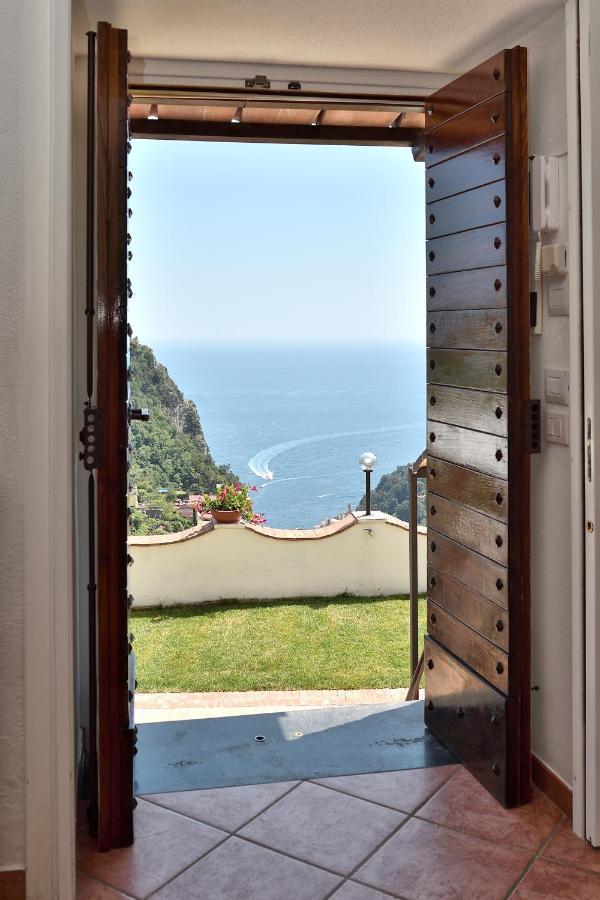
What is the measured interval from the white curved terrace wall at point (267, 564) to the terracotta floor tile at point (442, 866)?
184 inches

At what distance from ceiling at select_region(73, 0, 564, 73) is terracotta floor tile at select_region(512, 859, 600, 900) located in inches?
92.4

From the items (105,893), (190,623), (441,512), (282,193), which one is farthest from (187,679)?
(282,193)

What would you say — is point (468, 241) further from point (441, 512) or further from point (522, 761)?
point (522, 761)

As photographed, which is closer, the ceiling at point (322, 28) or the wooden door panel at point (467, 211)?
the ceiling at point (322, 28)

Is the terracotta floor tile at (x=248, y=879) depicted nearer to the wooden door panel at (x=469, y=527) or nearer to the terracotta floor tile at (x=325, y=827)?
the terracotta floor tile at (x=325, y=827)

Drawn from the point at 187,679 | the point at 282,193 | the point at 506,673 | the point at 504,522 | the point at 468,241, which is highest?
the point at 282,193

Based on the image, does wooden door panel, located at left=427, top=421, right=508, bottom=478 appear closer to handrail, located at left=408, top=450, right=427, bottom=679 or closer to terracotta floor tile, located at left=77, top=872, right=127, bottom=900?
handrail, located at left=408, top=450, right=427, bottom=679

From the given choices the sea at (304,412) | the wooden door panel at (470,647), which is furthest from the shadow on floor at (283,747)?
the sea at (304,412)

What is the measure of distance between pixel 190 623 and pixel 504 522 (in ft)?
15.1

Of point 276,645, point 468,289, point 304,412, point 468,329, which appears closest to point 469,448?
point 468,329

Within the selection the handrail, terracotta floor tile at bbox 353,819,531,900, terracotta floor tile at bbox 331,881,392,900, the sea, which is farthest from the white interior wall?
the sea

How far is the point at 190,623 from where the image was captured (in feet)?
22.2

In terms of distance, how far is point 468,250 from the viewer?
→ 2.77m

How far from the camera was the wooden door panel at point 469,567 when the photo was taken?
8.61 ft
